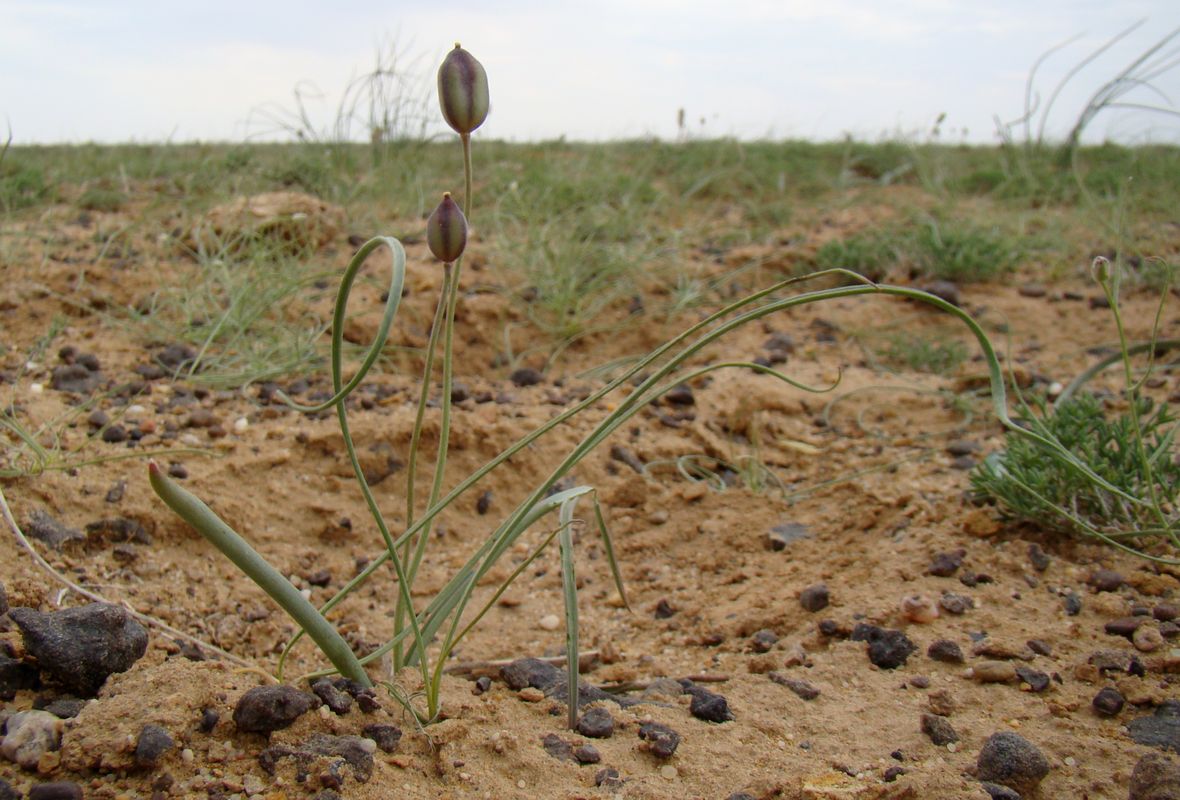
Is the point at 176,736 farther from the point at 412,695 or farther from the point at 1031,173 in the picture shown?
the point at 1031,173

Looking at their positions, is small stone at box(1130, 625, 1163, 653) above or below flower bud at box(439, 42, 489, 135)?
below

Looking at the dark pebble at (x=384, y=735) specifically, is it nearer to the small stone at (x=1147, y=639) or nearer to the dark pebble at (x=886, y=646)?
the dark pebble at (x=886, y=646)

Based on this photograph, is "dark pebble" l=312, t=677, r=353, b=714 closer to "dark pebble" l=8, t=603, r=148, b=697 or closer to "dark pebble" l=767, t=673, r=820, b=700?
"dark pebble" l=8, t=603, r=148, b=697

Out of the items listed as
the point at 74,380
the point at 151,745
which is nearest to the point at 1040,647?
the point at 151,745

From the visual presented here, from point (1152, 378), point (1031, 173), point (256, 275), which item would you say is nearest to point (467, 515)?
point (256, 275)

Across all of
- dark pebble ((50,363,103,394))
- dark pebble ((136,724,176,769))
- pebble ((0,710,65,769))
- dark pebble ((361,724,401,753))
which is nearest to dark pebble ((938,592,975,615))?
dark pebble ((361,724,401,753))

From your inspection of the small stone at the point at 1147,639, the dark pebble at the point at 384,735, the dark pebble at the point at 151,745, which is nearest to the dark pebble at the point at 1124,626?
the small stone at the point at 1147,639
